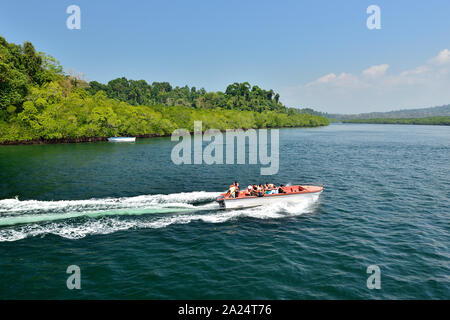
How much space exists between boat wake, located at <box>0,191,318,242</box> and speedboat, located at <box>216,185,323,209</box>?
0.57m

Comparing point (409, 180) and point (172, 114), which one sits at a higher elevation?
point (172, 114)

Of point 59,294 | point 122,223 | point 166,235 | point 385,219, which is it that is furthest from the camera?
point 385,219

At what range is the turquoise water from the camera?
15367mm

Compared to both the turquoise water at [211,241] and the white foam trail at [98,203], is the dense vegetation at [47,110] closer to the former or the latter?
the turquoise water at [211,241]

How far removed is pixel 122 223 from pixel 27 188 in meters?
20.1

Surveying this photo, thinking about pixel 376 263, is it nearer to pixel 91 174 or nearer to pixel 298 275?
pixel 298 275

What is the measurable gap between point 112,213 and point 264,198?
15.4 metres

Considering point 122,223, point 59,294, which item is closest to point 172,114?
point 122,223

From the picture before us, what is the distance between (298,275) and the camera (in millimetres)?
16547

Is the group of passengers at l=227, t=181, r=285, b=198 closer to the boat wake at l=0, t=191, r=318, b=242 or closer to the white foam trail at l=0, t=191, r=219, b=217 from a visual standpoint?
the boat wake at l=0, t=191, r=318, b=242

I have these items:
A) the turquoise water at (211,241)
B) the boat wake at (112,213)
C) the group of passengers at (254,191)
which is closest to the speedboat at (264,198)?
the group of passengers at (254,191)

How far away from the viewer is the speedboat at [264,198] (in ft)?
92.2
